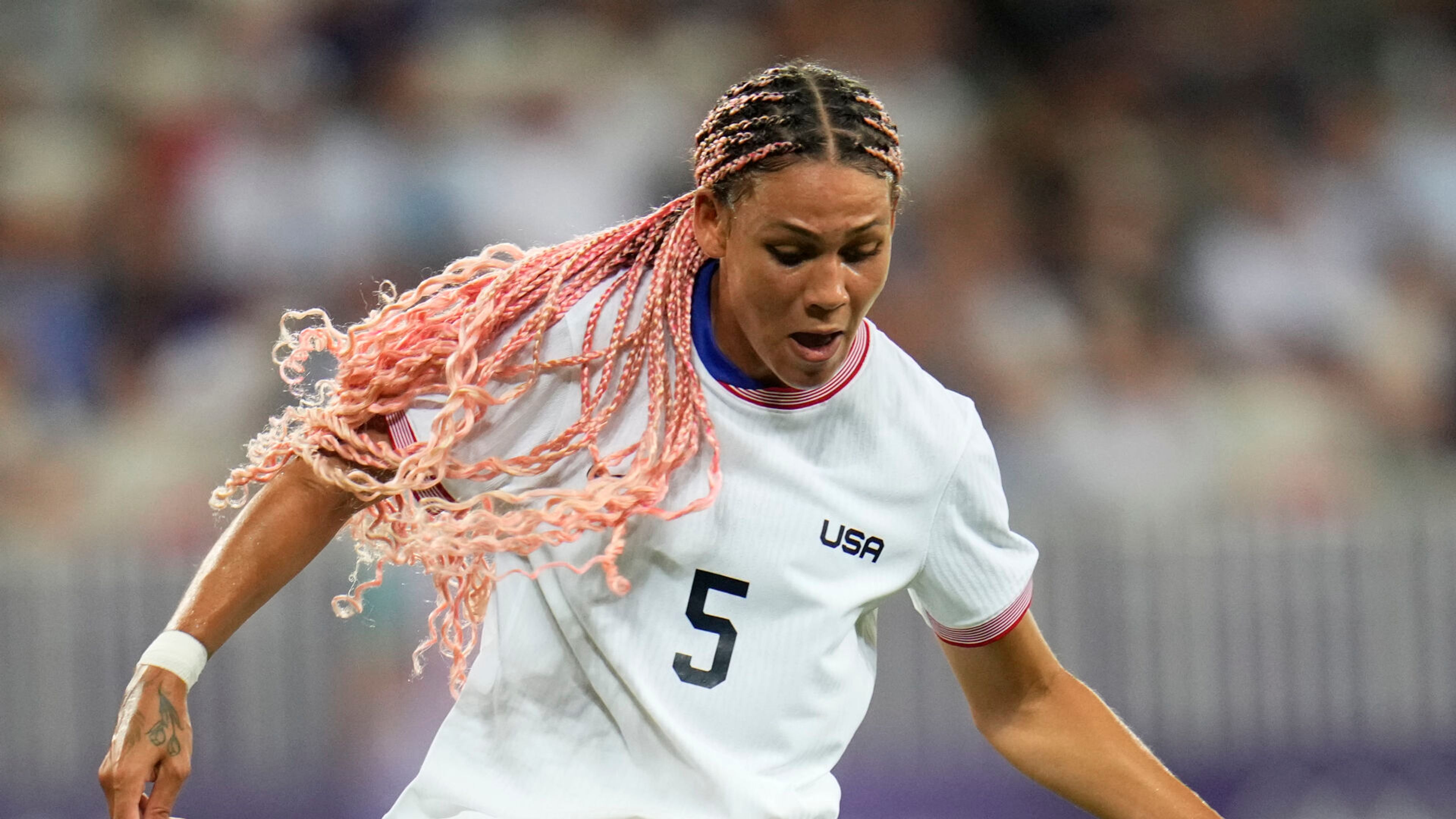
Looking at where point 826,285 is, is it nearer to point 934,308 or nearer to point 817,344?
point 817,344

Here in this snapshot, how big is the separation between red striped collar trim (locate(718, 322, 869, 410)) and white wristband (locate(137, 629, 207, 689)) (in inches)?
30.1

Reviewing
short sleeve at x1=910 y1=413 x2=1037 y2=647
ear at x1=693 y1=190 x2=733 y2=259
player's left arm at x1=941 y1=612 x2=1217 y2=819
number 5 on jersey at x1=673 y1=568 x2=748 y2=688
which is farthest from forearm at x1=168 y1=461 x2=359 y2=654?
player's left arm at x1=941 y1=612 x2=1217 y2=819

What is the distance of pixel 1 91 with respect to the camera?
6371 mm

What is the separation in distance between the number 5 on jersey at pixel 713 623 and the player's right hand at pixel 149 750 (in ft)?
2.12

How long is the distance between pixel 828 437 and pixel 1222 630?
10.5 ft

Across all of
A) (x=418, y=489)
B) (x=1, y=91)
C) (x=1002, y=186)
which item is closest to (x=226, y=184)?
(x=1, y=91)

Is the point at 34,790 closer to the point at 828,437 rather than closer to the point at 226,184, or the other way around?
the point at 226,184

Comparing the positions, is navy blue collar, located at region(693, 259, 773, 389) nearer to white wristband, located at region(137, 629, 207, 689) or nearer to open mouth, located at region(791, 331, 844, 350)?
open mouth, located at region(791, 331, 844, 350)

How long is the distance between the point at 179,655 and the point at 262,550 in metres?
0.17

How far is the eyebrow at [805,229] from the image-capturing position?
207 cm

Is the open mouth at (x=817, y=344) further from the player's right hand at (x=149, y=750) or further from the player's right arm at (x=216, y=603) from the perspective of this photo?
the player's right hand at (x=149, y=750)

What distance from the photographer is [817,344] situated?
2.16m

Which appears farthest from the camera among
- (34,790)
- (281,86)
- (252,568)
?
(281,86)

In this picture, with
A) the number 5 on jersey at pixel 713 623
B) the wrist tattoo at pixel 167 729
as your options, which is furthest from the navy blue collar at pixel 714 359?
the wrist tattoo at pixel 167 729
